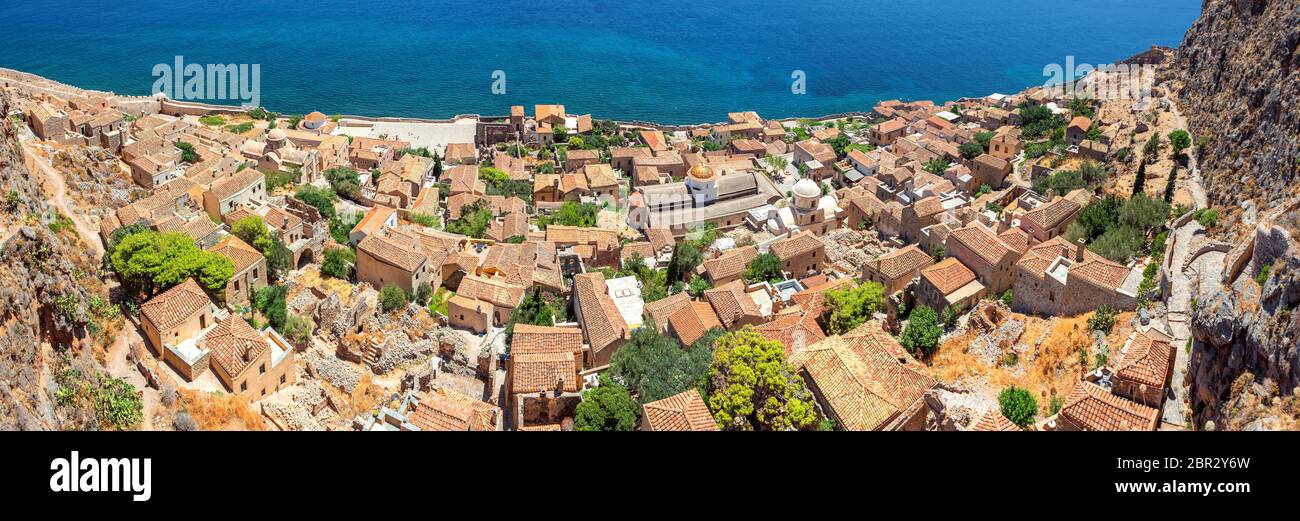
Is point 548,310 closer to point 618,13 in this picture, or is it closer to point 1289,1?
point 1289,1

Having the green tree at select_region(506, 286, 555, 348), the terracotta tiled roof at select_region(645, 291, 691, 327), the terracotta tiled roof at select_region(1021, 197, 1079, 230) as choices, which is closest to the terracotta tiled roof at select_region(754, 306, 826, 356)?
the terracotta tiled roof at select_region(645, 291, 691, 327)

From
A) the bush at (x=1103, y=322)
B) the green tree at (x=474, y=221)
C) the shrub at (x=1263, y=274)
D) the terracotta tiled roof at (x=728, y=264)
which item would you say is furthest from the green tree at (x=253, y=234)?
the shrub at (x=1263, y=274)

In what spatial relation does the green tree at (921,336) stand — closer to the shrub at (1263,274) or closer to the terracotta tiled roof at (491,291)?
the shrub at (1263,274)

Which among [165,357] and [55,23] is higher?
[55,23]

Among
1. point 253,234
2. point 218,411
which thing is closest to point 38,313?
point 218,411

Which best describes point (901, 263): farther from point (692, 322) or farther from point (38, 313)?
point (38, 313)

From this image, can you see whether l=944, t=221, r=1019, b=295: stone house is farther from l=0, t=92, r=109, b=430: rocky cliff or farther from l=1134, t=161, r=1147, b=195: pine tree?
l=0, t=92, r=109, b=430: rocky cliff

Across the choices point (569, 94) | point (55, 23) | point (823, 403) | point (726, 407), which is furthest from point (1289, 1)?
point (55, 23)
